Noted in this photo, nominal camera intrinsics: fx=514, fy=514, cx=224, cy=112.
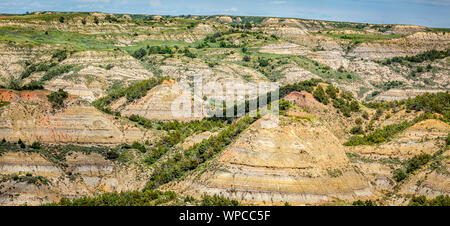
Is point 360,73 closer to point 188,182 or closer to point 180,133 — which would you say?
point 180,133

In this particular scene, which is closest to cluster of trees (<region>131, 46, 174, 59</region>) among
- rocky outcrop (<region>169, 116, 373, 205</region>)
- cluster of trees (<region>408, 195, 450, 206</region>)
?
rocky outcrop (<region>169, 116, 373, 205</region>)

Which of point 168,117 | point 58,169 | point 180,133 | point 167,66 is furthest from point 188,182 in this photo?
point 167,66

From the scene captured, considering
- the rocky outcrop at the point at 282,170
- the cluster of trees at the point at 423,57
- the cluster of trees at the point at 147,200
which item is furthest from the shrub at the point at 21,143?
the cluster of trees at the point at 423,57

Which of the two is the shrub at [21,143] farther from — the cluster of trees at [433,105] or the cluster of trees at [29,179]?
the cluster of trees at [433,105]

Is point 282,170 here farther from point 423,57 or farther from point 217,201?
point 423,57

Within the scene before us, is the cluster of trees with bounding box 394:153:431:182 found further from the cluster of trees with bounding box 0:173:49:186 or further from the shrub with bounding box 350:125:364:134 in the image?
the cluster of trees with bounding box 0:173:49:186
